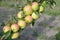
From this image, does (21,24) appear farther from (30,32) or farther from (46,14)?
(46,14)

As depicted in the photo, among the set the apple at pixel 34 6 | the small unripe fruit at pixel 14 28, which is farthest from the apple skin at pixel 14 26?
the apple at pixel 34 6

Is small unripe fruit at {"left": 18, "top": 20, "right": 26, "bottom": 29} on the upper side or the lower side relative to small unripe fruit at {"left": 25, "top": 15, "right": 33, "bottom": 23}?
lower

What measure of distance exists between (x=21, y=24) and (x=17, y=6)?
11 cm

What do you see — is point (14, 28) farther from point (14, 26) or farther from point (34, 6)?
point (34, 6)

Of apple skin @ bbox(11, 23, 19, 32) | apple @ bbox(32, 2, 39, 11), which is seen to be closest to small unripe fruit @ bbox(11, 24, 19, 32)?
apple skin @ bbox(11, 23, 19, 32)

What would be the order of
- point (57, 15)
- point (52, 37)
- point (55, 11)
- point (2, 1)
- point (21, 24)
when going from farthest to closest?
point (2, 1) → point (55, 11) → point (57, 15) → point (52, 37) → point (21, 24)

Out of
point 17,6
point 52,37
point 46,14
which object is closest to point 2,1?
point 46,14

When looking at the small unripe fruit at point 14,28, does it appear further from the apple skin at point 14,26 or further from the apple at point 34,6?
the apple at point 34,6

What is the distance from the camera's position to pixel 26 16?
2.64 ft

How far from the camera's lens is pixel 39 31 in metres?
4.05

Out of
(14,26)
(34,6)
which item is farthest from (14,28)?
(34,6)

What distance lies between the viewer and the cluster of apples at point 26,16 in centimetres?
79

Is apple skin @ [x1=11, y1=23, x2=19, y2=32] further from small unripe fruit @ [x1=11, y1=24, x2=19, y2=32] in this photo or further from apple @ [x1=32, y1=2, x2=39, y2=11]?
apple @ [x1=32, y1=2, x2=39, y2=11]

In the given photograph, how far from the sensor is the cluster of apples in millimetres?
786
